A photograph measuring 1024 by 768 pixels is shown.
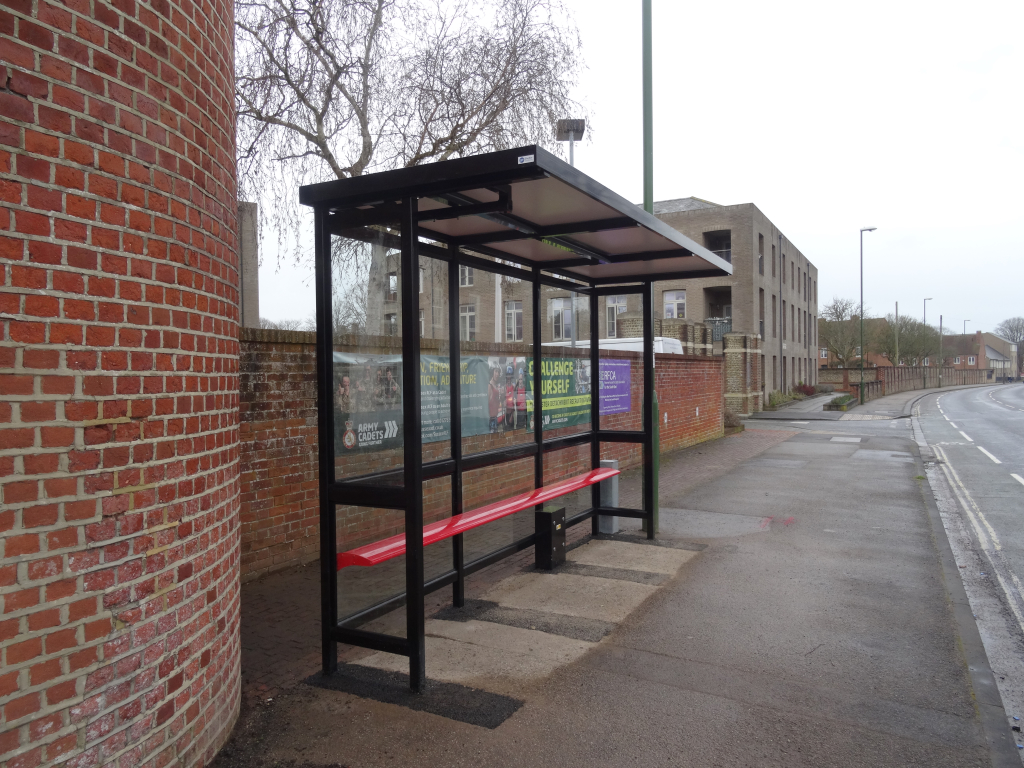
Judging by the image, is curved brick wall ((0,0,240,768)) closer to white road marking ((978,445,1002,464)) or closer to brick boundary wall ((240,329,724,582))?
brick boundary wall ((240,329,724,582))

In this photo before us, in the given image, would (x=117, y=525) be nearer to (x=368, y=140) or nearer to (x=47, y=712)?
(x=47, y=712)

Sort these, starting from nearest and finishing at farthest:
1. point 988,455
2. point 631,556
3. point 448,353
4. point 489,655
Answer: point 489,655 < point 448,353 < point 631,556 < point 988,455

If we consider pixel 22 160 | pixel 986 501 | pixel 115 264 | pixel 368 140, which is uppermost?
pixel 368 140

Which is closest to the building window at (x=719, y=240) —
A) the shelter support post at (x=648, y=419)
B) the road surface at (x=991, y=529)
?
the road surface at (x=991, y=529)

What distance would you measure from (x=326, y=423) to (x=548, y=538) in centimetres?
280

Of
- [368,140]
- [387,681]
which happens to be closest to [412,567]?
[387,681]

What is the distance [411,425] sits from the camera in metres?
4.10

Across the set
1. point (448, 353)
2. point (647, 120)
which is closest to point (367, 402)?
point (448, 353)

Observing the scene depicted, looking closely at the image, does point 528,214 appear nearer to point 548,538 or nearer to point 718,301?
point 548,538

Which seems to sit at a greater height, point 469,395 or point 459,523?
point 469,395

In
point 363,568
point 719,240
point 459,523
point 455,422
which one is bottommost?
point 363,568

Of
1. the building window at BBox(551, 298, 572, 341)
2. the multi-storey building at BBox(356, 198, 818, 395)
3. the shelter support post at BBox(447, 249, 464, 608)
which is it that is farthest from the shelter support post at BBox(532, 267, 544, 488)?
the shelter support post at BBox(447, 249, 464, 608)

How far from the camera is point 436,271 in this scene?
934 centimetres

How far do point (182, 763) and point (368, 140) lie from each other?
10.3 m
